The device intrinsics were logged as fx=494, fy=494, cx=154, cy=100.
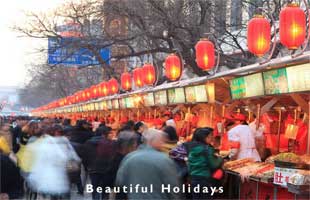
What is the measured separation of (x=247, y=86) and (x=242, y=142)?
4.62ft

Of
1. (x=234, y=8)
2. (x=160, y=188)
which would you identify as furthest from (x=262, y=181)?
(x=234, y=8)

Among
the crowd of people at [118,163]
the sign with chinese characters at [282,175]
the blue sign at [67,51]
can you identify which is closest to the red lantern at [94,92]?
the blue sign at [67,51]

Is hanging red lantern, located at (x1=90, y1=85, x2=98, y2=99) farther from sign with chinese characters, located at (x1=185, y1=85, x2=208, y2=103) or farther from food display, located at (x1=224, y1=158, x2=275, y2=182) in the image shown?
food display, located at (x1=224, y1=158, x2=275, y2=182)

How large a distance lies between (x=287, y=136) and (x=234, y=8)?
1317 cm

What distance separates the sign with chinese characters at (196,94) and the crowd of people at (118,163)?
3.59 m

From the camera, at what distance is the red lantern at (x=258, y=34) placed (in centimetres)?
1101

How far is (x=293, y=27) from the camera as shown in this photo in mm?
9953

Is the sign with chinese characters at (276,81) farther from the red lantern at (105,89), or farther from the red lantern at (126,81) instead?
the red lantern at (105,89)

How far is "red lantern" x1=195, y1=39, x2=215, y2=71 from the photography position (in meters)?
13.7

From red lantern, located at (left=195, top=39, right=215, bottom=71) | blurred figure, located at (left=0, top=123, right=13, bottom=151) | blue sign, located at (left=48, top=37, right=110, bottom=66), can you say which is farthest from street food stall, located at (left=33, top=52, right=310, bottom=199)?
blurred figure, located at (left=0, top=123, right=13, bottom=151)

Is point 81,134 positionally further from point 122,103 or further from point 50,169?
point 122,103

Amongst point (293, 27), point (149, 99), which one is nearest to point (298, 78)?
point (293, 27)

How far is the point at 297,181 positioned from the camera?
796 cm

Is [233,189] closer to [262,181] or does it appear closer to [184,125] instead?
[262,181]
